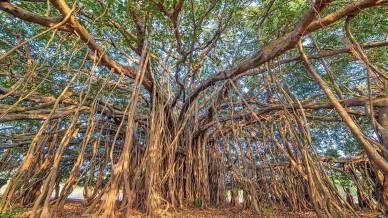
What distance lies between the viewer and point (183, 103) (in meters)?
3.29

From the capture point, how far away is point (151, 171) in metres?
2.08

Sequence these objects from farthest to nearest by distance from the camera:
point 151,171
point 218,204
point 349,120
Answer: point 218,204
point 151,171
point 349,120

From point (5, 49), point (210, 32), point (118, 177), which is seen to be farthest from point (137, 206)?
point (210, 32)

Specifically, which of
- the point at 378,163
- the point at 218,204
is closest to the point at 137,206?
the point at 218,204

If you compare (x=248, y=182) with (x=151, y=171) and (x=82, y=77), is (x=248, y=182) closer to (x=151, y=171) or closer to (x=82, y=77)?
(x=151, y=171)

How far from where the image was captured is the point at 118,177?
1.75m

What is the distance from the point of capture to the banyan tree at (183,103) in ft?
5.97

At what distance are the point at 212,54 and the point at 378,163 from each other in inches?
96.5

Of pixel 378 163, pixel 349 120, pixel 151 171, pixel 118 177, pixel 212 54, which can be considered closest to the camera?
pixel 378 163

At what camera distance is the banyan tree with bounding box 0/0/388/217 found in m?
1.82

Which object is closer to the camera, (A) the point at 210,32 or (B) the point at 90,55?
(B) the point at 90,55

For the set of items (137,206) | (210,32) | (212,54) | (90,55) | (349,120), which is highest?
(210,32)

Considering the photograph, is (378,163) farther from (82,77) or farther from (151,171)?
(82,77)

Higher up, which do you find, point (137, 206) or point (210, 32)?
point (210, 32)
